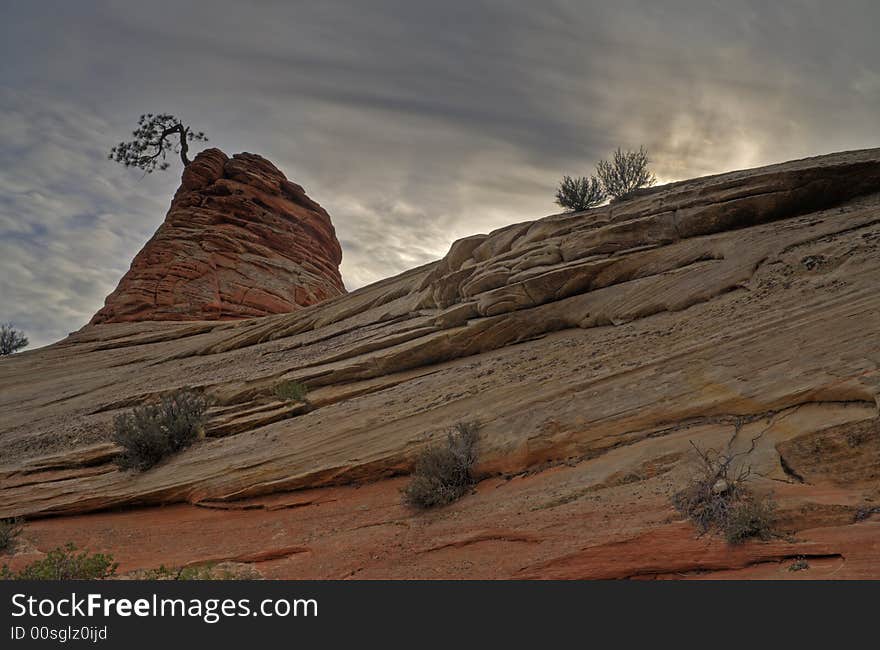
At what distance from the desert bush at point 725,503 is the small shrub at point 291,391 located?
26.9 ft

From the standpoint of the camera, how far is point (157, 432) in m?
11.1

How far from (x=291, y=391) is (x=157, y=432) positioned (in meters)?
2.66

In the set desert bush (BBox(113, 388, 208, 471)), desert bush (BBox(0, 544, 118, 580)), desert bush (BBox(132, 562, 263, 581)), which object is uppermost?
desert bush (BBox(113, 388, 208, 471))

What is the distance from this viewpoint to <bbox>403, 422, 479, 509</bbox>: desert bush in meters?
7.57

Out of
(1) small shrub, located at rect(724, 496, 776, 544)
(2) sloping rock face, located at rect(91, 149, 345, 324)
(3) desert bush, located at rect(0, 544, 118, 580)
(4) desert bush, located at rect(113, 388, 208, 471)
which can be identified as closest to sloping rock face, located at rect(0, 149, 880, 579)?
(1) small shrub, located at rect(724, 496, 776, 544)

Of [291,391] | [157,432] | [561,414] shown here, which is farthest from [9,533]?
[561,414]

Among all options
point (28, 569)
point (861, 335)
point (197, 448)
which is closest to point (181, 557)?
point (28, 569)

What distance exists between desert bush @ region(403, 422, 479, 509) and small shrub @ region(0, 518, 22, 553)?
255 inches

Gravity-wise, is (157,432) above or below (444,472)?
above

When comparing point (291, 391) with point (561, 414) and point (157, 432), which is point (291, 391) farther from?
point (561, 414)

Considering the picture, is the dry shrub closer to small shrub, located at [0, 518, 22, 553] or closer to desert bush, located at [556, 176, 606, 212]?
small shrub, located at [0, 518, 22, 553]

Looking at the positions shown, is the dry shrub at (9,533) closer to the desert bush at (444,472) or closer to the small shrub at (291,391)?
the small shrub at (291,391)

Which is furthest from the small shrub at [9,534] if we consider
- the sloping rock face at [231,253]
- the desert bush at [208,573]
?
the sloping rock face at [231,253]

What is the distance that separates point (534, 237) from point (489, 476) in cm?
741
